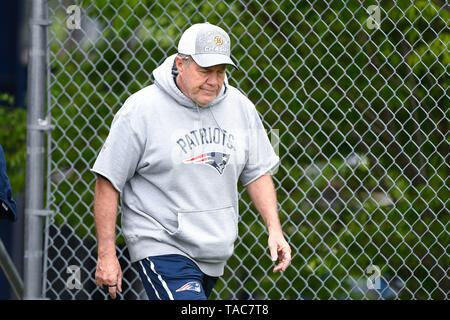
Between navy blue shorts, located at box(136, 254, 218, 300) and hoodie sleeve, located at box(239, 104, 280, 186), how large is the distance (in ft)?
1.74

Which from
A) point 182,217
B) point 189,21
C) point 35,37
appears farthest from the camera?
point 189,21

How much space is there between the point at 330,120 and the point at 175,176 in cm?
143

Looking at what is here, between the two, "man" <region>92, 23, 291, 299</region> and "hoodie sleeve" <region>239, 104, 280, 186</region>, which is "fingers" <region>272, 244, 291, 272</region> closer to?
"man" <region>92, 23, 291, 299</region>

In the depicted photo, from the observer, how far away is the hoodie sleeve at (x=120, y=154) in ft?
11.6

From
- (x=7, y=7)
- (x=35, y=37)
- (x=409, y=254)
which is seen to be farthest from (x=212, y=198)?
(x=7, y=7)

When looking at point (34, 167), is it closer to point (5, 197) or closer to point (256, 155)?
point (5, 197)

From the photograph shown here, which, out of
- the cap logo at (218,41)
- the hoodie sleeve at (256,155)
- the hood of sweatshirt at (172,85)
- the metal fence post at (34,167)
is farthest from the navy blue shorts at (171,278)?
the cap logo at (218,41)

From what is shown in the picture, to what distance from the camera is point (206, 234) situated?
3627 millimetres

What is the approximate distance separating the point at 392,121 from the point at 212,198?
5.57 feet

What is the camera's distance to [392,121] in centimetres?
492

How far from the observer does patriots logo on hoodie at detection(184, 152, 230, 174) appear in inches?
142

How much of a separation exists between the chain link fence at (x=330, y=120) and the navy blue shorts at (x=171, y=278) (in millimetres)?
1167

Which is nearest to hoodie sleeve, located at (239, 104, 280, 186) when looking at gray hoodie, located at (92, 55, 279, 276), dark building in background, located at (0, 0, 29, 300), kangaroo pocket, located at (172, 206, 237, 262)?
gray hoodie, located at (92, 55, 279, 276)

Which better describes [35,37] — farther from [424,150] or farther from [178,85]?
[424,150]
